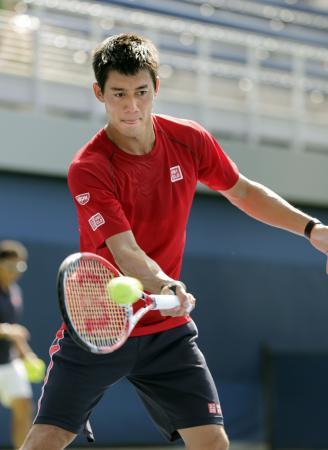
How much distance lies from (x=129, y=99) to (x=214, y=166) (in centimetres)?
56

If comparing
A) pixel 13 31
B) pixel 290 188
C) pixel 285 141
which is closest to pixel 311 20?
pixel 285 141

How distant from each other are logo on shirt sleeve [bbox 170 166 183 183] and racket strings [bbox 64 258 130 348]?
0.51 meters

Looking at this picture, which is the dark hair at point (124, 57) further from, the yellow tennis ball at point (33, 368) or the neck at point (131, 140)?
the yellow tennis ball at point (33, 368)

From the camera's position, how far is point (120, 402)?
970 cm

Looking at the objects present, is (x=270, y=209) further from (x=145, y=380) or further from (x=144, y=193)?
(x=145, y=380)

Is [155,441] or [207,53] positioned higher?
[207,53]

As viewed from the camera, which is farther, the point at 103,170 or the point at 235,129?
the point at 235,129

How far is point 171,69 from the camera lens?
1256 centimetres

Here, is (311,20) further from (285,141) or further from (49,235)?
(49,235)

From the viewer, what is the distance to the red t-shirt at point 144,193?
3.71 m

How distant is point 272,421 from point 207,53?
12.9ft

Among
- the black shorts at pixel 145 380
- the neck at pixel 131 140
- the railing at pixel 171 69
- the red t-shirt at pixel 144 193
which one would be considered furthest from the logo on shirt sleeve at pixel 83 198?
the railing at pixel 171 69

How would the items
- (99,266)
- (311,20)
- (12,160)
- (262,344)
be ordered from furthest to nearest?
1. (311,20)
2. (262,344)
3. (12,160)
4. (99,266)

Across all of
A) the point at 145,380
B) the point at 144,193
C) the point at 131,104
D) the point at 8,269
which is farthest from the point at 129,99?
the point at 8,269
